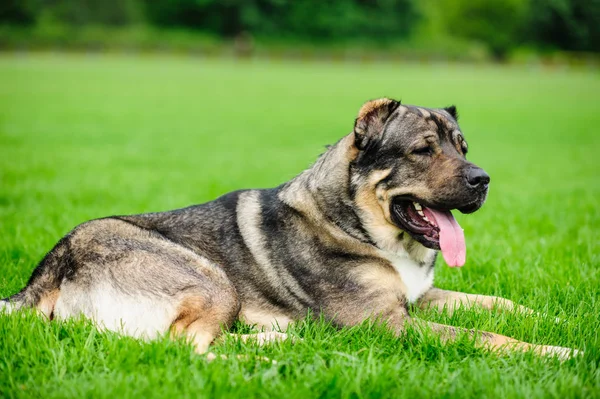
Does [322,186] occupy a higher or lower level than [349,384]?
higher

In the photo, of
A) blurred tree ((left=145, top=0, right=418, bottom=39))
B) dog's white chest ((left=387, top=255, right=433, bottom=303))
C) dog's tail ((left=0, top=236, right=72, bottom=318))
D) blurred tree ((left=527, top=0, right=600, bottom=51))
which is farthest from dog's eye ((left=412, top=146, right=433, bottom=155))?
blurred tree ((left=145, top=0, right=418, bottom=39))

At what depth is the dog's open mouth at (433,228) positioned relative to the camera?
4141 millimetres

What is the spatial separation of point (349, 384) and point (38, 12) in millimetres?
76051

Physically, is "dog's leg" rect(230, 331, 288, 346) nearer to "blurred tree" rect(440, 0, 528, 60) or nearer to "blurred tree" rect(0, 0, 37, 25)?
"blurred tree" rect(0, 0, 37, 25)

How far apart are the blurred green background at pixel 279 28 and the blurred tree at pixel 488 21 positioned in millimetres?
1782

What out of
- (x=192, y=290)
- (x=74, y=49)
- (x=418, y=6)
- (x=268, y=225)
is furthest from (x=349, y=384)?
(x=418, y=6)

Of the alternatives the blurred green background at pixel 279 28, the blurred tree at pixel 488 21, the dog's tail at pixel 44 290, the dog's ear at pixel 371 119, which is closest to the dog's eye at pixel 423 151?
the dog's ear at pixel 371 119

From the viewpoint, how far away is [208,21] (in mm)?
76812

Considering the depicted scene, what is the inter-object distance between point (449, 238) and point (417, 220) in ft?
0.86

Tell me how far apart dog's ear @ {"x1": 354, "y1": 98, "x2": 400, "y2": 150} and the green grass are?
137 centimetres

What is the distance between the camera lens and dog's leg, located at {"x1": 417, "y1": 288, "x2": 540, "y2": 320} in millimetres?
4395

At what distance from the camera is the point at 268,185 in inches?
408

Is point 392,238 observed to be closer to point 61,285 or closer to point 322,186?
point 322,186

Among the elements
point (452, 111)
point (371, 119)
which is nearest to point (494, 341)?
point (371, 119)
